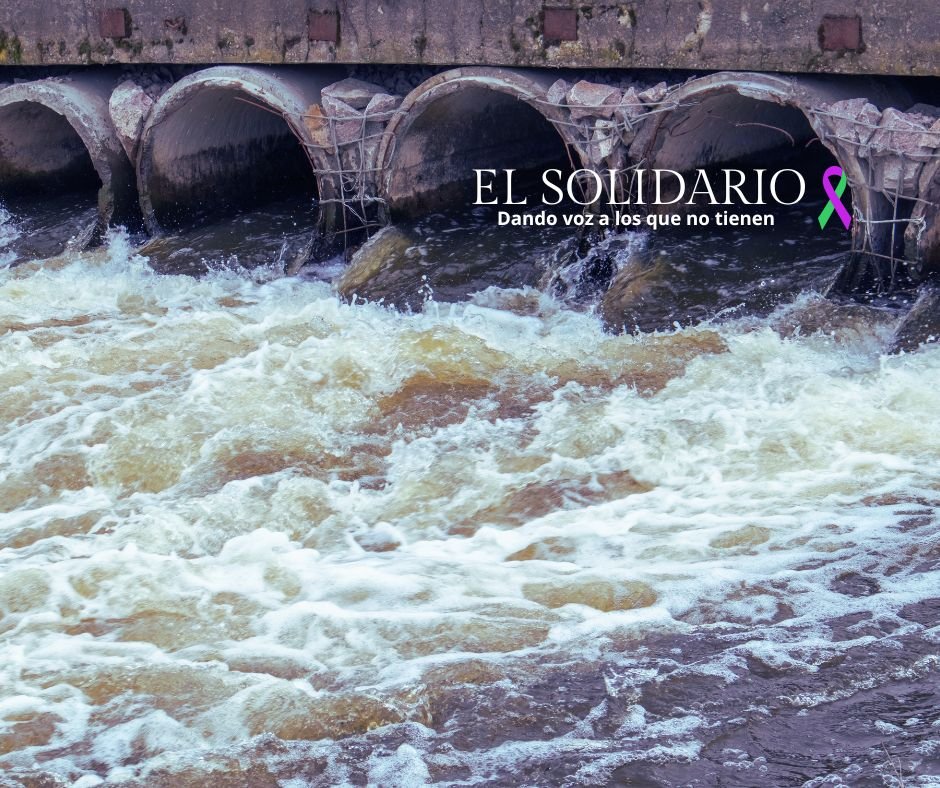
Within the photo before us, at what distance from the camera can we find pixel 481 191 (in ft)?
28.2

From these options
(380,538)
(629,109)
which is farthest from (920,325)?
(380,538)

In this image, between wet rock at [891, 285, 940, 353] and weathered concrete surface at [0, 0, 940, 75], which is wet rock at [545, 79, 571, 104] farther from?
wet rock at [891, 285, 940, 353]

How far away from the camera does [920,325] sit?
236 inches

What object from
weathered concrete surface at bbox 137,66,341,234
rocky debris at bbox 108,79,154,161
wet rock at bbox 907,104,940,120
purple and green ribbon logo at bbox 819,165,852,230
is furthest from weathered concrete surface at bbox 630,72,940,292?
rocky debris at bbox 108,79,154,161

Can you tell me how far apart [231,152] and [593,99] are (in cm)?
336

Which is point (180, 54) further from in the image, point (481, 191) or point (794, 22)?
point (794, 22)

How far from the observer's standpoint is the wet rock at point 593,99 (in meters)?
6.88

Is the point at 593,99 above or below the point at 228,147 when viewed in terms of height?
above

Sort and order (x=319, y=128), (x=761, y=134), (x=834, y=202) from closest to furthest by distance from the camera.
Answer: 1. (x=834, y=202)
2. (x=319, y=128)
3. (x=761, y=134)

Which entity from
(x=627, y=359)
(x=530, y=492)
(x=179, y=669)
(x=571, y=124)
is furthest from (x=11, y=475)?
(x=571, y=124)

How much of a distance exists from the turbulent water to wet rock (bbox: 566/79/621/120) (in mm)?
1078

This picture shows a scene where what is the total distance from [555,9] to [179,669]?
4.50 m

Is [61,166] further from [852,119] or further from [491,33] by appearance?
A: [852,119]

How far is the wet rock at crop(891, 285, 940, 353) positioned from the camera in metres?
5.94
